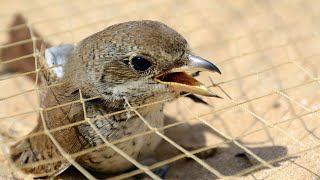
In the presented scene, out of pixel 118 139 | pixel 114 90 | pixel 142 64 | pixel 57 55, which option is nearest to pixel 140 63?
pixel 142 64

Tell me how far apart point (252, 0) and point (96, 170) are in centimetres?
281

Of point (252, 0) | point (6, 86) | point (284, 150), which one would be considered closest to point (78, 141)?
point (284, 150)

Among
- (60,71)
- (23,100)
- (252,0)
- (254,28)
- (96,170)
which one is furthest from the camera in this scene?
(252,0)

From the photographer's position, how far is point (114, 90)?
330 cm

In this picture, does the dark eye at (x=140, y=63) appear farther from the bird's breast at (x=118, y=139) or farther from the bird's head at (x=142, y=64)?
the bird's breast at (x=118, y=139)

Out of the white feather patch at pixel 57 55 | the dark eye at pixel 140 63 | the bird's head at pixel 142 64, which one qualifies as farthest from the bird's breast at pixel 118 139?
the white feather patch at pixel 57 55

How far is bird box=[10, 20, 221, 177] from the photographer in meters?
3.23

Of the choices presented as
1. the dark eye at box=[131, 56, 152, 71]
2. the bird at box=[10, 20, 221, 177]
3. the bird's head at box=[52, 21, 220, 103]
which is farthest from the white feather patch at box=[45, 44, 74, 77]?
→ the dark eye at box=[131, 56, 152, 71]

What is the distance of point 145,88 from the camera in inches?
128

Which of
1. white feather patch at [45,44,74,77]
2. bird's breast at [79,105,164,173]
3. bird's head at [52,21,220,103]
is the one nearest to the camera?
bird's head at [52,21,220,103]

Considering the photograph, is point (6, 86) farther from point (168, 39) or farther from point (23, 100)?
point (168, 39)

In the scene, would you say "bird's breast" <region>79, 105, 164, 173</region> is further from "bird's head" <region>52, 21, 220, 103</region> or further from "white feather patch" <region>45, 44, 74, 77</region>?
"white feather patch" <region>45, 44, 74, 77</region>

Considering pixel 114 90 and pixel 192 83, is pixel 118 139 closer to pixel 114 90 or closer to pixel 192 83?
pixel 114 90

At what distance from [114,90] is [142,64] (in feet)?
0.72
